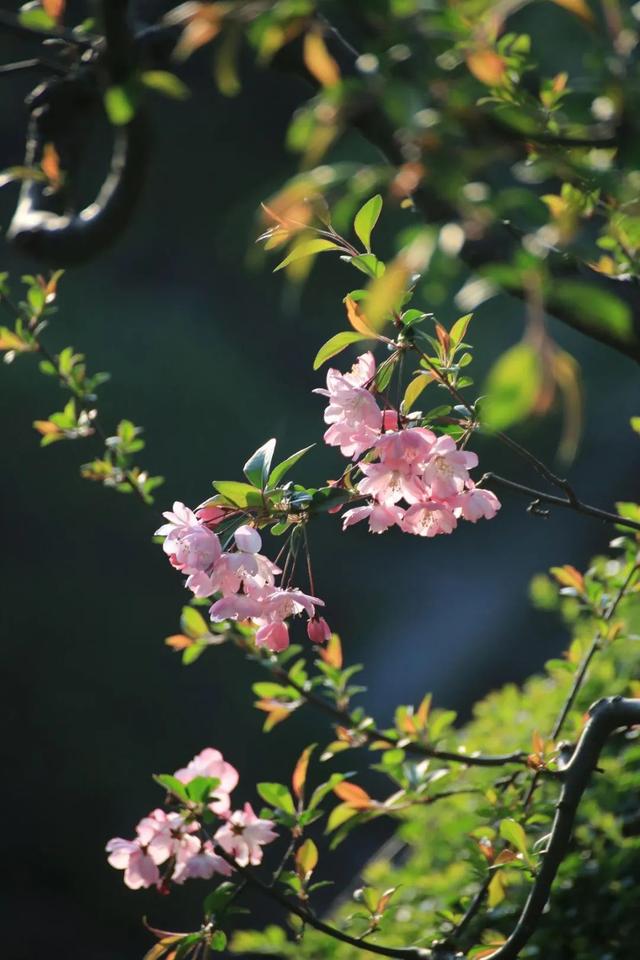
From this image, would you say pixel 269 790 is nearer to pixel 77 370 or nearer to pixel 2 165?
pixel 77 370

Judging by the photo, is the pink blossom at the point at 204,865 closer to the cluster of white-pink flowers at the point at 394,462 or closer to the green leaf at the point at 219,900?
the green leaf at the point at 219,900

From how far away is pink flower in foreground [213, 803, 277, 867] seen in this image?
102cm

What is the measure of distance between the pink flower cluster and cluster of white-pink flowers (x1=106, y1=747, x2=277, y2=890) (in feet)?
0.63

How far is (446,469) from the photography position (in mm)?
823

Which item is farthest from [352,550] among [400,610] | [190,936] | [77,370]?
[190,936]

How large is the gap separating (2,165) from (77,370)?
5031 mm

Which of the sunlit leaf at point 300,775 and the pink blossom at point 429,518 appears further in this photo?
the sunlit leaf at point 300,775

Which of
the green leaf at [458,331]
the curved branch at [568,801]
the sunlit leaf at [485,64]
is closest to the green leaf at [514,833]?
the curved branch at [568,801]

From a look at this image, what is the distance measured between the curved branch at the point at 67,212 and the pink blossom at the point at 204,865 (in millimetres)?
684

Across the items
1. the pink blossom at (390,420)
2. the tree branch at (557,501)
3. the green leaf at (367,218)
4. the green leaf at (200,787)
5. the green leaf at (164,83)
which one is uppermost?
the green leaf at (164,83)

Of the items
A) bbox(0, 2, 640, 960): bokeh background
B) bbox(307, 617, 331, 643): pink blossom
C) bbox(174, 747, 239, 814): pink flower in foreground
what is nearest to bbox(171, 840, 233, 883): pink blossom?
bbox(174, 747, 239, 814): pink flower in foreground

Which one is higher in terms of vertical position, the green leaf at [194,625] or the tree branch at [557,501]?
the tree branch at [557,501]

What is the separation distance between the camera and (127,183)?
1.25 m

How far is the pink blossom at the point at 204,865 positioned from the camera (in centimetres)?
93
